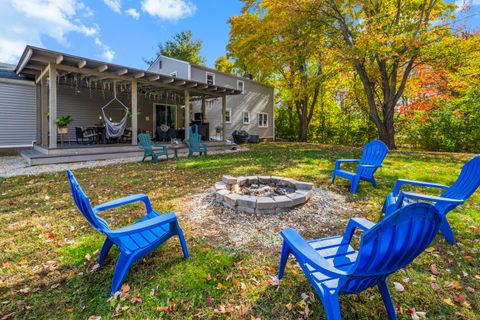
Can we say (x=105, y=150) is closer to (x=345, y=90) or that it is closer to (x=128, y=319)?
(x=128, y=319)

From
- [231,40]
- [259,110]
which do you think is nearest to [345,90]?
[259,110]

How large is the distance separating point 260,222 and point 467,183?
2.32 metres

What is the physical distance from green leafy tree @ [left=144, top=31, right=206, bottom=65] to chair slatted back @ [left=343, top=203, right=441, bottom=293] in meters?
29.8

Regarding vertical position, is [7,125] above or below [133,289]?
above

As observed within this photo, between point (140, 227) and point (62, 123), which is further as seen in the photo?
point (62, 123)

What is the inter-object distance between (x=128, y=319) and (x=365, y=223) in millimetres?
1941

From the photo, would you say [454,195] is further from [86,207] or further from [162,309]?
[86,207]

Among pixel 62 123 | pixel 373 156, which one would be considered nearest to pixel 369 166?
pixel 373 156

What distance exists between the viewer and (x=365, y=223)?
1997mm

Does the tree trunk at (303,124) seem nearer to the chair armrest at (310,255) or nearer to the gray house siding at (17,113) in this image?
the gray house siding at (17,113)

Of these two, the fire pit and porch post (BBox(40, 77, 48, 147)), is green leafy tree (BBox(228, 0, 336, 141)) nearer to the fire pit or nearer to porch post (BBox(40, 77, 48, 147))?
the fire pit

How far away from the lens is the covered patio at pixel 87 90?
7652 millimetres

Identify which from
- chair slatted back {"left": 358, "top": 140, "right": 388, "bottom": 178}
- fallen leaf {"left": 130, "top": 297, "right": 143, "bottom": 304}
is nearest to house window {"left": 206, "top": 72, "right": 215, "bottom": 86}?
chair slatted back {"left": 358, "top": 140, "right": 388, "bottom": 178}

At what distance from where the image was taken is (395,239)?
1.23 m
